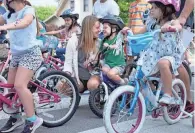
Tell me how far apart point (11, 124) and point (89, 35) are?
5.61 feet

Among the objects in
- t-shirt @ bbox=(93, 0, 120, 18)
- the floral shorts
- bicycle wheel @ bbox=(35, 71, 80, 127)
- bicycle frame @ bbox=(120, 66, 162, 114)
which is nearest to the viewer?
bicycle frame @ bbox=(120, 66, 162, 114)

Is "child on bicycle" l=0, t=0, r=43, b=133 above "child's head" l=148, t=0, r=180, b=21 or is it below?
below

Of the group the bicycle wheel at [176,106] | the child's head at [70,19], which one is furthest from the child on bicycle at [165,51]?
the child's head at [70,19]

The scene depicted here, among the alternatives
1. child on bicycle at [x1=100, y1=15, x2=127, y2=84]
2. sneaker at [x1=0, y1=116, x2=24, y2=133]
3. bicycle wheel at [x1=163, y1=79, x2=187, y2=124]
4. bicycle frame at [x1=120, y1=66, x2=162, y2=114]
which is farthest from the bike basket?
sneaker at [x1=0, y1=116, x2=24, y2=133]

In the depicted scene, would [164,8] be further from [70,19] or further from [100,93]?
[70,19]

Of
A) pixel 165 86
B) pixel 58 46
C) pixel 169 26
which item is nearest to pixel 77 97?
pixel 165 86

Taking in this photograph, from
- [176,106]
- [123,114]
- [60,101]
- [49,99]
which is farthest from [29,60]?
[176,106]

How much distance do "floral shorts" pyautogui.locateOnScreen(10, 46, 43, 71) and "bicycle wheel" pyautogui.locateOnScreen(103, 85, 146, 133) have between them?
90 centimetres

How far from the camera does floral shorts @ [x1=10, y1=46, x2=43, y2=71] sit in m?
3.94

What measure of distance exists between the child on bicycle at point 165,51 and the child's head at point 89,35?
127cm

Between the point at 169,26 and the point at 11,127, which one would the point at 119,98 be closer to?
the point at 169,26

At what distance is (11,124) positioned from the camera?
425 cm

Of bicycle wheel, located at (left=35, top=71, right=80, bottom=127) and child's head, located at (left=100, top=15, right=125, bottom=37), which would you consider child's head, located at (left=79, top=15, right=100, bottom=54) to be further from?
bicycle wheel, located at (left=35, top=71, right=80, bottom=127)

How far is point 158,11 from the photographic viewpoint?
408cm
